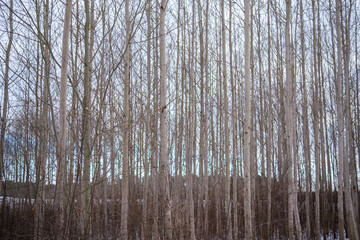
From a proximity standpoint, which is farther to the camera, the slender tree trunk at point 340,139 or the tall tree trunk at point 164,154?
the slender tree trunk at point 340,139

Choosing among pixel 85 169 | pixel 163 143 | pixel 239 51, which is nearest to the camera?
pixel 85 169

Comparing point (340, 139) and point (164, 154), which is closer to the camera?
point (164, 154)

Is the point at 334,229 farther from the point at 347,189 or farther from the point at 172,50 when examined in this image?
the point at 172,50

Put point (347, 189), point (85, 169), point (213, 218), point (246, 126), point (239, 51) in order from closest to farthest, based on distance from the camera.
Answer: point (85, 169), point (246, 126), point (347, 189), point (213, 218), point (239, 51)

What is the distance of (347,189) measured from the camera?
20.3ft

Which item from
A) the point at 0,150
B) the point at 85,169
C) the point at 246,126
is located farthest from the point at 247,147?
the point at 0,150

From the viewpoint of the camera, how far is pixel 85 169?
3.00 metres

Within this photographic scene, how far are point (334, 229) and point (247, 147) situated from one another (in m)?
6.47

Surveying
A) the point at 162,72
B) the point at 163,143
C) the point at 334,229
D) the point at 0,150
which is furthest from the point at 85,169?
the point at 334,229

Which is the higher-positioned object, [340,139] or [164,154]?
[340,139]

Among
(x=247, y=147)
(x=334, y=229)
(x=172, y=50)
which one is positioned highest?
(x=172, y=50)

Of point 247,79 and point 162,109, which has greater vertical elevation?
point 247,79

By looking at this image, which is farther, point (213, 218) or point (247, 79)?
point (213, 218)

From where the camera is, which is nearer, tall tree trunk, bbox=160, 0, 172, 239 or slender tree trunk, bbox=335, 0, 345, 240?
tall tree trunk, bbox=160, 0, 172, 239
